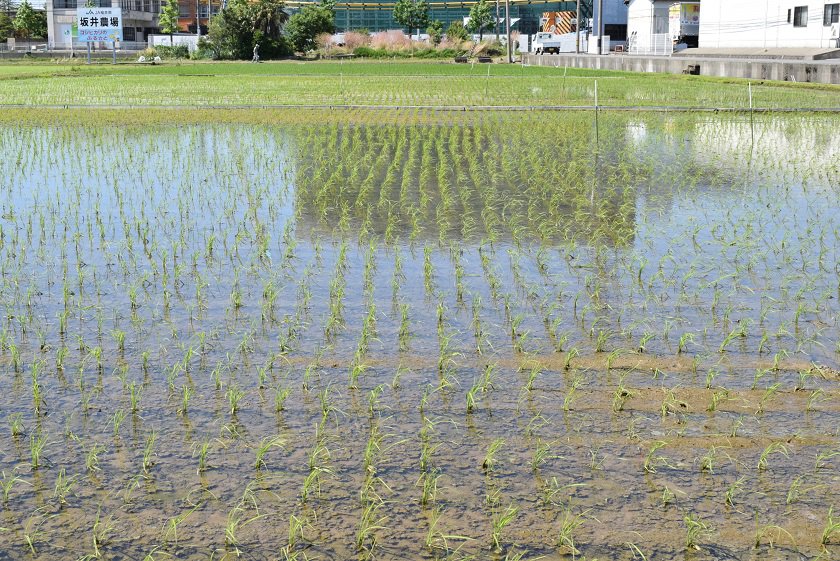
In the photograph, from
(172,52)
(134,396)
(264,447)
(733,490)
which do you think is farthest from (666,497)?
(172,52)

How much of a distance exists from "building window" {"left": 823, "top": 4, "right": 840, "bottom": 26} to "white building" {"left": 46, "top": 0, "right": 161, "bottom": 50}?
156 ft

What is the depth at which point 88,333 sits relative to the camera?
578cm

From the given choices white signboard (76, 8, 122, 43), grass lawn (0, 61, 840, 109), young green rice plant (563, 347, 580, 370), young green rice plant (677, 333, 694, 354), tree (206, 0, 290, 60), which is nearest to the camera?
young green rice plant (563, 347, 580, 370)

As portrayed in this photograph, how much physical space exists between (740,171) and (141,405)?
909 centimetres

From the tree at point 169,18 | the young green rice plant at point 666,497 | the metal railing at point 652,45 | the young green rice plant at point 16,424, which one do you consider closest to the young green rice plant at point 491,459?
the young green rice plant at point 666,497

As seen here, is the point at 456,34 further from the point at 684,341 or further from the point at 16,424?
the point at 16,424

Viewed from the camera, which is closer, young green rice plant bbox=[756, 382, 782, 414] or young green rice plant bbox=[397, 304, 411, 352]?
young green rice plant bbox=[756, 382, 782, 414]

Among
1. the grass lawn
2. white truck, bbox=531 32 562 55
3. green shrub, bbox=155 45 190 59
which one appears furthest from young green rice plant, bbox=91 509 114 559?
white truck, bbox=531 32 562 55

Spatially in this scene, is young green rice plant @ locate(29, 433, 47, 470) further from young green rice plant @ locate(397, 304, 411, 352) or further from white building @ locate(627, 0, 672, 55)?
white building @ locate(627, 0, 672, 55)

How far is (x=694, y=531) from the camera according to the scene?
3.53 meters

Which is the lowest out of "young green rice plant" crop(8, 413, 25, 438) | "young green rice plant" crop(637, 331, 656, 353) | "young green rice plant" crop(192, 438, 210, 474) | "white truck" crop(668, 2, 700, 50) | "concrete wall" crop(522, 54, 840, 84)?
"young green rice plant" crop(192, 438, 210, 474)

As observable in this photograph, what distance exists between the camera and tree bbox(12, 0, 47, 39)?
236 feet

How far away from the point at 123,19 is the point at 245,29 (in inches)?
882

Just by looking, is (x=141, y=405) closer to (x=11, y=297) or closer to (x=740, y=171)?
(x=11, y=297)
